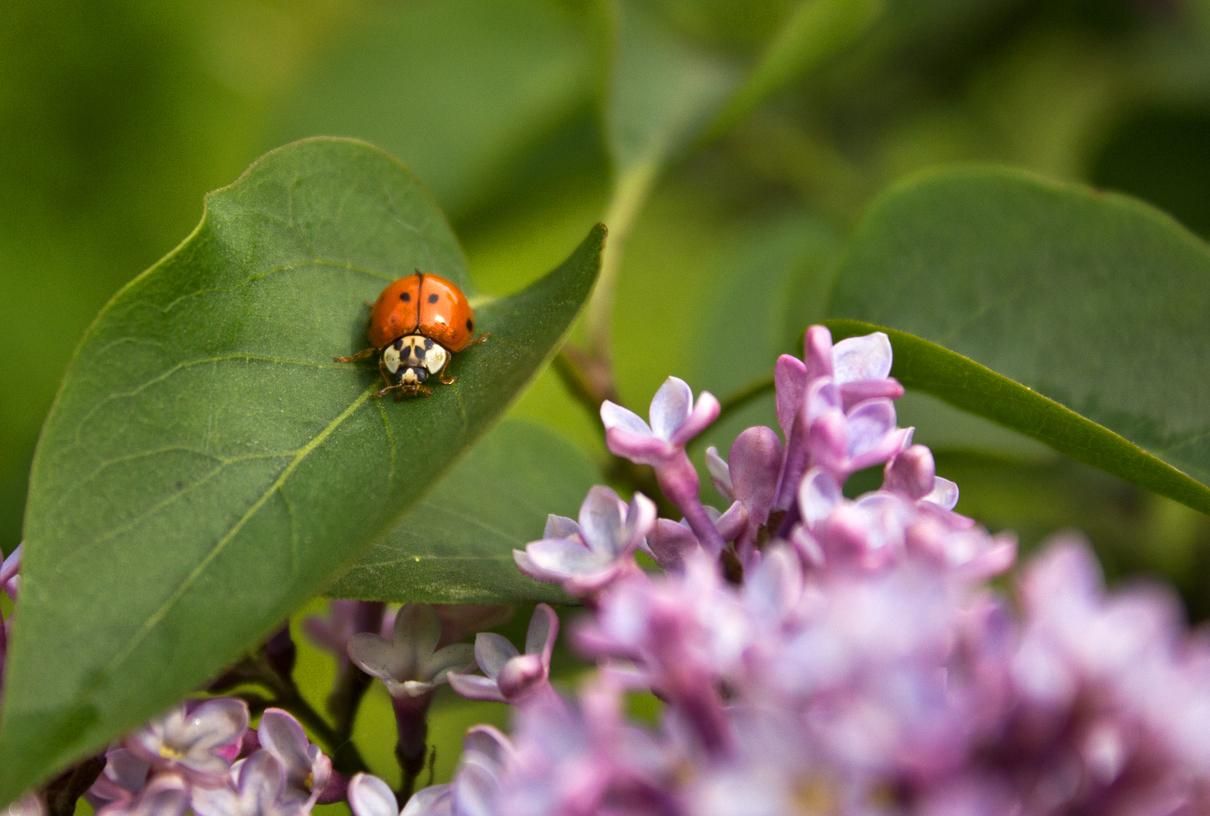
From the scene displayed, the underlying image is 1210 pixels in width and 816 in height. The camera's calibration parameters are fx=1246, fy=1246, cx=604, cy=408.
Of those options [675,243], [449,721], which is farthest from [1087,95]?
[449,721]

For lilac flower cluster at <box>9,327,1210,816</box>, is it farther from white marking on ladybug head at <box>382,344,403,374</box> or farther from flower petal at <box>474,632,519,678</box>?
white marking on ladybug head at <box>382,344,403,374</box>

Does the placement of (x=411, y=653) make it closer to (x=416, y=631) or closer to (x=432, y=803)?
(x=416, y=631)

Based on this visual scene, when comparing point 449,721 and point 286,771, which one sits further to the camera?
point 449,721

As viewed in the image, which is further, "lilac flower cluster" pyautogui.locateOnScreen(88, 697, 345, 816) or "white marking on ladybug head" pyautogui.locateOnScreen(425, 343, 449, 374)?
"white marking on ladybug head" pyautogui.locateOnScreen(425, 343, 449, 374)

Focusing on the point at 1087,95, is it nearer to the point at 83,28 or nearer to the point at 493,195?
the point at 493,195

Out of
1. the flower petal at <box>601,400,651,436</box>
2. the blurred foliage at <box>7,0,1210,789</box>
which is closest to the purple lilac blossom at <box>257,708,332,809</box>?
the flower petal at <box>601,400,651,436</box>

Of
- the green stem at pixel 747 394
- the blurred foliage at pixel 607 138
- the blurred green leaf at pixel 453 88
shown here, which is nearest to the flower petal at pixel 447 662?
the green stem at pixel 747 394

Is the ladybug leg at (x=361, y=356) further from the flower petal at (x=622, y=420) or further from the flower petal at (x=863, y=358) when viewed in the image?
the flower petal at (x=863, y=358)

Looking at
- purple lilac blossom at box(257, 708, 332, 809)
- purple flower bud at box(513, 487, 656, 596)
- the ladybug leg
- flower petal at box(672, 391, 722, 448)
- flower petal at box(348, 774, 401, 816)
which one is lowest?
purple lilac blossom at box(257, 708, 332, 809)
